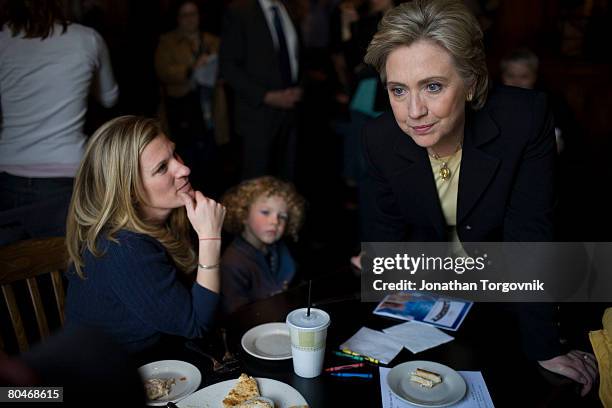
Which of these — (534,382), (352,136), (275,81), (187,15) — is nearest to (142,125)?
(534,382)

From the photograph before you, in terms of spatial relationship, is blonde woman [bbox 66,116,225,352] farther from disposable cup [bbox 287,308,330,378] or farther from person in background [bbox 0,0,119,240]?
person in background [bbox 0,0,119,240]

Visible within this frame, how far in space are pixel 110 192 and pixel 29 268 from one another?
34cm

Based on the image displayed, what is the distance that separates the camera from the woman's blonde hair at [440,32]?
1.44 m

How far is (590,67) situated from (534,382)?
3.76 metres

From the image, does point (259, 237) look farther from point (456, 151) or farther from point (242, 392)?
point (242, 392)

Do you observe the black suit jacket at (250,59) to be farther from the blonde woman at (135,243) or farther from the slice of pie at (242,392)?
the slice of pie at (242,392)

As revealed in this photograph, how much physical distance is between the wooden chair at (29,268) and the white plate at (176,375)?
530 millimetres

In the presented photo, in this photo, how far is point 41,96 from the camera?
222cm

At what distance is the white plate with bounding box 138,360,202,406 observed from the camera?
4.12 feet

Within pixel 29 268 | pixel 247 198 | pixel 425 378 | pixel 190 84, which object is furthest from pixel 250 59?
pixel 425 378

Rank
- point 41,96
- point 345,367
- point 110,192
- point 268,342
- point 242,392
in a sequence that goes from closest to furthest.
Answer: point 242,392 → point 345,367 → point 268,342 → point 110,192 → point 41,96

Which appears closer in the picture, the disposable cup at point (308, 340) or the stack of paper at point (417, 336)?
the disposable cup at point (308, 340)

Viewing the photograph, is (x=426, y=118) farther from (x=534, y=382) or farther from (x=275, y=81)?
(x=275, y=81)

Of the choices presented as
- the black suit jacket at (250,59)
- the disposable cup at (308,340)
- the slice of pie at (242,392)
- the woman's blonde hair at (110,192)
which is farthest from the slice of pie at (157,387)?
the black suit jacket at (250,59)
